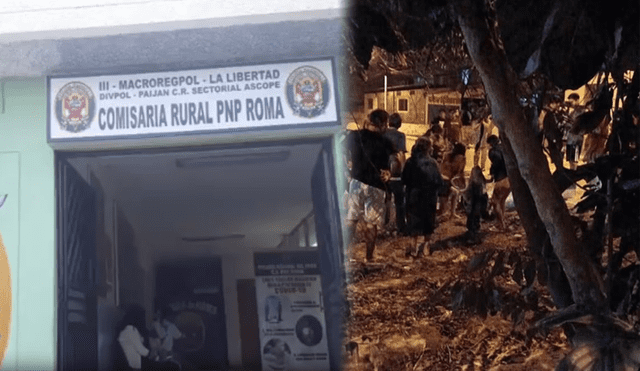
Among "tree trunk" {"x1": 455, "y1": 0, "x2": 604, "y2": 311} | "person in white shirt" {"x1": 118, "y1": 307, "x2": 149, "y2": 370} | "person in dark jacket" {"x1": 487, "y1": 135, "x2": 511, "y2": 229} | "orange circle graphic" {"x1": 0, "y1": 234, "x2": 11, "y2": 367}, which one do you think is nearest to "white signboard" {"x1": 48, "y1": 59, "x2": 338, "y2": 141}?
"orange circle graphic" {"x1": 0, "y1": 234, "x2": 11, "y2": 367}

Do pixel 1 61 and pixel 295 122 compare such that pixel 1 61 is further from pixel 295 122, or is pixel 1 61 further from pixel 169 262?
pixel 169 262

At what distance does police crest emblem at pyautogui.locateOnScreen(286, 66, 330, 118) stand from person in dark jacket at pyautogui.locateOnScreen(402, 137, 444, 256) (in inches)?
39.6

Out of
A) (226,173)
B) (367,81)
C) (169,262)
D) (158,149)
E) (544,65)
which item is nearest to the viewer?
(544,65)

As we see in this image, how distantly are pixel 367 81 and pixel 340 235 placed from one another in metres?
0.98

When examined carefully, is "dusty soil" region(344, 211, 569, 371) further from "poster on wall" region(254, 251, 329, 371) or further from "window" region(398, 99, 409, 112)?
"poster on wall" region(254, 251, 329, 371)

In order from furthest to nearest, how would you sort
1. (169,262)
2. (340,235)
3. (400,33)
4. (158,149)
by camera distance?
(169,262)
(158,149)
(340,235)
(400,33)

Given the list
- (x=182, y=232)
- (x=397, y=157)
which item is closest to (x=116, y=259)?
(x=182, y=232)

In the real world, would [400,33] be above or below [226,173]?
below

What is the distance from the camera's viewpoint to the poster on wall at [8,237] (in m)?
4.30

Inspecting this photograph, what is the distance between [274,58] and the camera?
14.4 feet

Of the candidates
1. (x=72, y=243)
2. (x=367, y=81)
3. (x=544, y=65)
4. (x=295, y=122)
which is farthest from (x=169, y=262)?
(x=544, y=65)

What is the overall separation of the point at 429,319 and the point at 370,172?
2.09 feet

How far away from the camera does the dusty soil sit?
3.12 meters

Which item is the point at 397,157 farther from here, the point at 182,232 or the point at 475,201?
the point at 182,232
